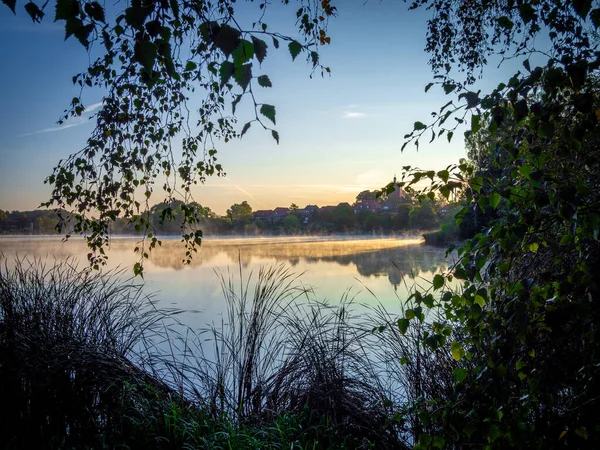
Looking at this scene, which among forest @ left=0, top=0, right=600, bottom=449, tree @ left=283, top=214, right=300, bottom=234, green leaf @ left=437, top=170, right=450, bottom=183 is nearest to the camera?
green leaf @ left=437, top=170, right=450, bottom=183

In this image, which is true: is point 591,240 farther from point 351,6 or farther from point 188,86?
point 188,86

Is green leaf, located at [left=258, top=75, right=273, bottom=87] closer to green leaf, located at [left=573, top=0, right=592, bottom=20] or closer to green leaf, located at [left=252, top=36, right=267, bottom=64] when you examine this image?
green leaf, located at [left=252, top=36, right=267, bottom=64]

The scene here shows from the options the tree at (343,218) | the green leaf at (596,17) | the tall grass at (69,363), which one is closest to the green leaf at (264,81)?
the green leaf at (596,17)

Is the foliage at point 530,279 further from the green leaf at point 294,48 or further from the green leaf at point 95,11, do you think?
the green leaf at point 95,11

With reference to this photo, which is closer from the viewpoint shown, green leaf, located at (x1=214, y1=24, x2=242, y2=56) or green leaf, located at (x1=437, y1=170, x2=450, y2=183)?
green leaf, located at (x1=214, y1=24, x2=242, y2=56)

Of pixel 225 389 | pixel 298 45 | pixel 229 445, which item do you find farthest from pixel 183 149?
pixel 298 45

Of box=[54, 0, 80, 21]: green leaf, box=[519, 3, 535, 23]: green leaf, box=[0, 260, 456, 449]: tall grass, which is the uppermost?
box=[519, 3, 535, 23]: green leaf

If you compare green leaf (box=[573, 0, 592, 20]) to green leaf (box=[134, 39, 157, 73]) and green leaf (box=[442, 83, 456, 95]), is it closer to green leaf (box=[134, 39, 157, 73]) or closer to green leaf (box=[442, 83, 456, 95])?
green leaf (box=[442, 83, 456, 95])

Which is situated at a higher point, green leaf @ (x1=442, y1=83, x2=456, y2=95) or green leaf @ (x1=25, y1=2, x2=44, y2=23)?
green leaf @ (x1=25, y1=2, x2=44, y2=23)

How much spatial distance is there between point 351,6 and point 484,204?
80.8 inches

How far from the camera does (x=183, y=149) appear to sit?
2867mm

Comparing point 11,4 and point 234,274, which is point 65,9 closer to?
point 11,4

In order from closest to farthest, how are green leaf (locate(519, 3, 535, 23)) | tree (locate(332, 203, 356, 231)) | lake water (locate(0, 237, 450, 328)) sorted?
green leaf (locate(519, 3, 535, 23)) → lake water (locate(0, 237, 450, 328)) → tree (locate(332, 203, 356, 231))

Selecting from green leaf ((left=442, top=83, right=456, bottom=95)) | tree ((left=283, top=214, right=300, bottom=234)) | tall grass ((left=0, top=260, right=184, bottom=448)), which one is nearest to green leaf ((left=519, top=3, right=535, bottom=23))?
green leaf ((left=442, top=83, right=456, bottom=95))
